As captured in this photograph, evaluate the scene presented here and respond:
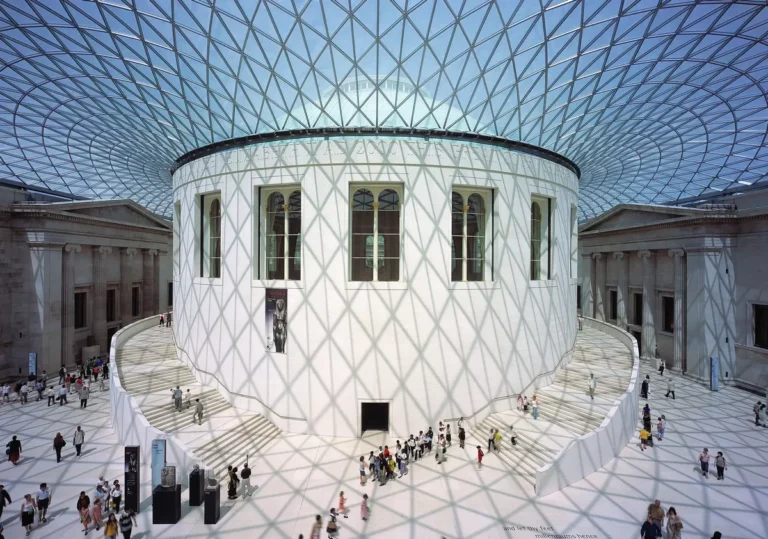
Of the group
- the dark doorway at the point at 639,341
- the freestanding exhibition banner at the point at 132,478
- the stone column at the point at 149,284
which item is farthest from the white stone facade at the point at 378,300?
the stone column at the point at 149,284

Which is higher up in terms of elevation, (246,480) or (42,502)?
(42,502)

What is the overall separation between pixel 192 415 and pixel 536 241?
846 inches

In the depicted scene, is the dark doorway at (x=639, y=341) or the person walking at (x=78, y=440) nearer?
the person walking at (x=78, y=440)

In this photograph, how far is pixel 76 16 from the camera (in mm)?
19797

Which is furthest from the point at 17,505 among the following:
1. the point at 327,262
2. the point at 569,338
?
the point at 569,338

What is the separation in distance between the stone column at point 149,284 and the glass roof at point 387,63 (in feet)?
59.5

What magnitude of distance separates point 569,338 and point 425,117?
673 inches

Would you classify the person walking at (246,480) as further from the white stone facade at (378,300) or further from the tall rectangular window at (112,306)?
the tall rectangular window at (112,306)

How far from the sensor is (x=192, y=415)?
64.6 ft

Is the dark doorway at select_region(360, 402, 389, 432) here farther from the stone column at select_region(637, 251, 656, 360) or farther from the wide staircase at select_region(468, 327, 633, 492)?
the stone column at select_region(637, 251, 656, 360)

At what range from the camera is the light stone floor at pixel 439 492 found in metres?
13.0

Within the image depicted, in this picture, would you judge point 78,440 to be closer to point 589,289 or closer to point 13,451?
point 13,451

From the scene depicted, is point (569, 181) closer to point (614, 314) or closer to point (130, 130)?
point (614, 314)

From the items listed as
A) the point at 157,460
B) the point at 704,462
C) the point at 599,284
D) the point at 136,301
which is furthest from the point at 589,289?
the point at 136,301
